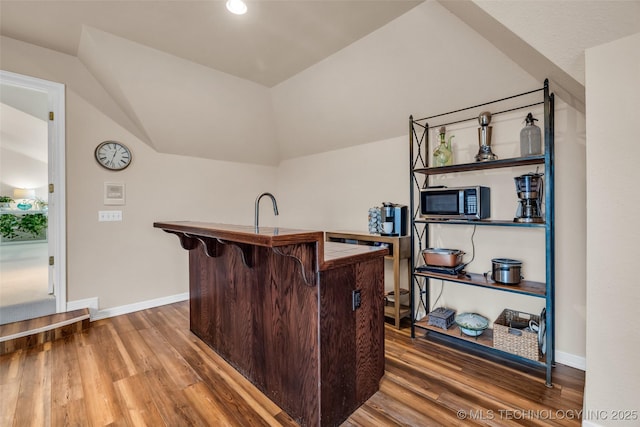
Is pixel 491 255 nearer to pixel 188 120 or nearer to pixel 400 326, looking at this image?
pixel 400 326

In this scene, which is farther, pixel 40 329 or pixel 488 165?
pixel 40 329

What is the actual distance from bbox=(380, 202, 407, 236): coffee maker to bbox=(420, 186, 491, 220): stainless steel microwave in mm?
367

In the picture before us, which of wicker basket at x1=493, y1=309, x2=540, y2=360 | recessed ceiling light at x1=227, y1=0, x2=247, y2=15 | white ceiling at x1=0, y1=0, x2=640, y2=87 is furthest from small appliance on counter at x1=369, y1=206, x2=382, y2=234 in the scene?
recessed ceiling light at x1=227, y1=0, x2=247, y2=15

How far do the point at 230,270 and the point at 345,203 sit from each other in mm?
1940

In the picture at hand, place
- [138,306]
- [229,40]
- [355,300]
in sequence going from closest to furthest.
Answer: [355,300]
[229,40]
[138,306]

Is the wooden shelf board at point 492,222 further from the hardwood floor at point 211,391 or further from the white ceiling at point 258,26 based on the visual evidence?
the hardwood floor at point 211,391

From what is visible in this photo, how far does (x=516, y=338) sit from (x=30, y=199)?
9.73 m

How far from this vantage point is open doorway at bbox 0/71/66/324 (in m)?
2.82

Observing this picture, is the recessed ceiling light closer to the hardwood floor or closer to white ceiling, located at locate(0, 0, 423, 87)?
white ceiling, located at locate(0, 0, 423, 87)

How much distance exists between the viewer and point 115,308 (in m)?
3.17

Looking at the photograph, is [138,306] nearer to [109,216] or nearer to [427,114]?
[109,216]

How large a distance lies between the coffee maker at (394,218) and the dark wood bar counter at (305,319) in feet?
3.70

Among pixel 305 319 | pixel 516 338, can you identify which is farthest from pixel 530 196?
A: pixel 305 319

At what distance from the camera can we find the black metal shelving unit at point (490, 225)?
187 centimetres
